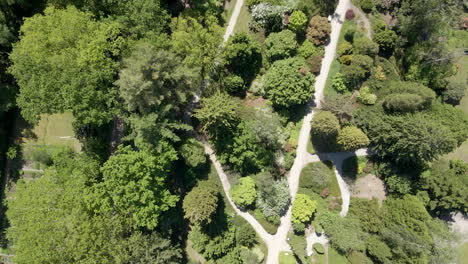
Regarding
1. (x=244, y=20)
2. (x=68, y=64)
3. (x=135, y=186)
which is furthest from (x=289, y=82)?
(x=68, y=64)

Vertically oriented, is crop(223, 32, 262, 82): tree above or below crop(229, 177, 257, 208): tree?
above

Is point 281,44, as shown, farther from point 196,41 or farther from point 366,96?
point 366,96

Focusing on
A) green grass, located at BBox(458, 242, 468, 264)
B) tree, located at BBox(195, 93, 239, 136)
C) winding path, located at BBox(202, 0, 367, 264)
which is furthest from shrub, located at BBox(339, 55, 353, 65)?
green grass, located at BBox(458, 242, 468, 264)

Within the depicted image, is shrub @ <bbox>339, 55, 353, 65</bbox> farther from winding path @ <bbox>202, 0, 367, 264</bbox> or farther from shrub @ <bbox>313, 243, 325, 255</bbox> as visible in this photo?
shrub @ <bbox>313, 243, 325, 255</bbox>

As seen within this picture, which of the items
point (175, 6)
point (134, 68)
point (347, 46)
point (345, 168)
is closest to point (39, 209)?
point (134, 68)

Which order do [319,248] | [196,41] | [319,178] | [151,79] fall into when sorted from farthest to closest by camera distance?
1. [319,248]
2. [319,178]
3. [196,41]
4. [151,79]
